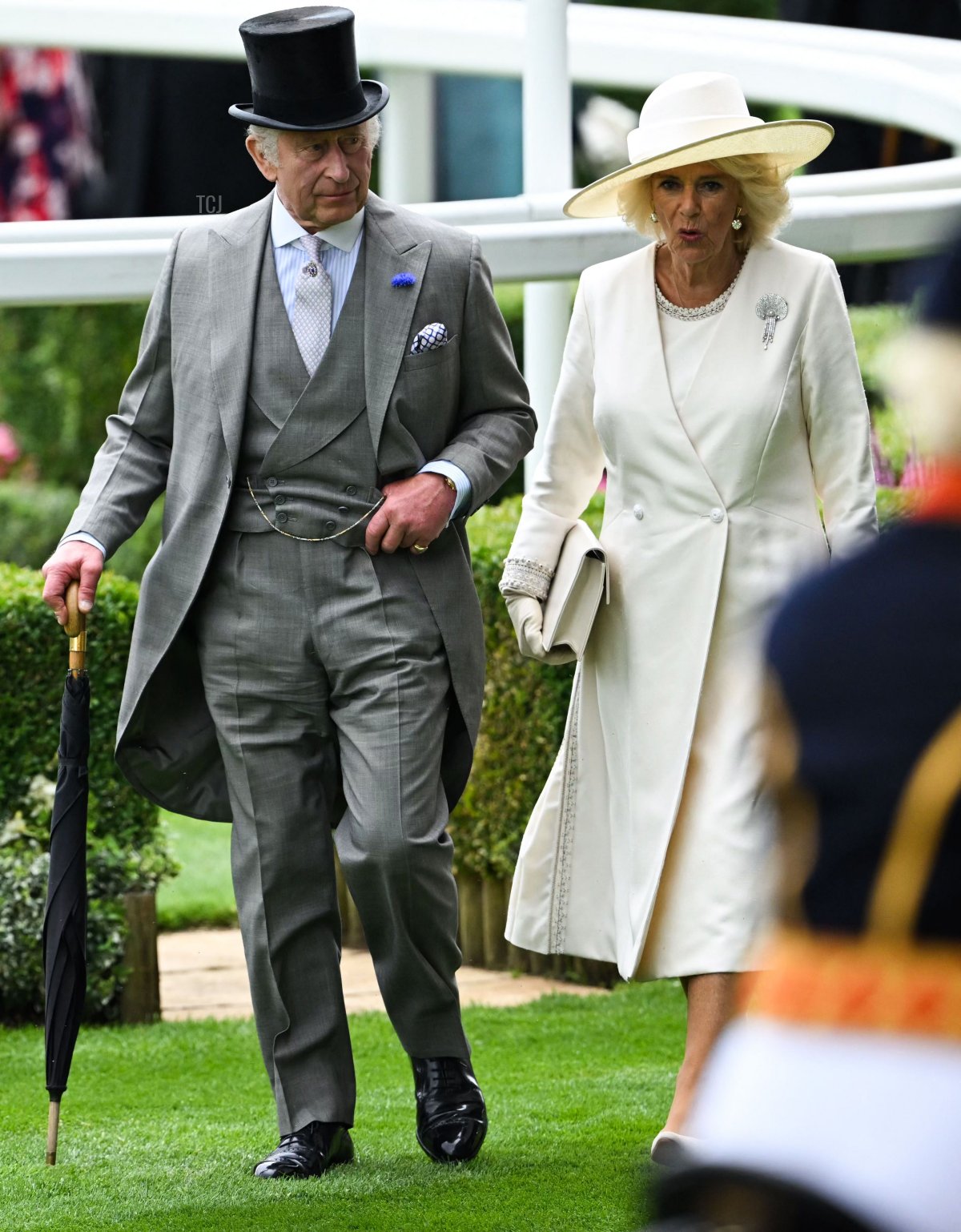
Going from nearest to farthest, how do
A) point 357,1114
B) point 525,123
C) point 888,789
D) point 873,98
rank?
point 888,789, point 357,1114, point 525,123, point 873,98

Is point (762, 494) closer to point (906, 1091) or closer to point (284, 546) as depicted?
point (284, 546)

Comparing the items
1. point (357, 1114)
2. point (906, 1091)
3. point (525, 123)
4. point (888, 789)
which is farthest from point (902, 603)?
point (525, 123)

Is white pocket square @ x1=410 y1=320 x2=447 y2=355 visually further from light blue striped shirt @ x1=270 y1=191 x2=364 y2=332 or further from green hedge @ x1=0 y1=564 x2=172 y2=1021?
green hedge @ x1=0 y1=564 x2=172 y2=1021

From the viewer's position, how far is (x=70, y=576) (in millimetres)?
4449

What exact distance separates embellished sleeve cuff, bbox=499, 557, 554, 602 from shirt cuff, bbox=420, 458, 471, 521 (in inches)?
8.9

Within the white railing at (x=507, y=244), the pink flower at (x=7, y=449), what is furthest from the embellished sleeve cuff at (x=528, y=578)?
the pink flower at (x=7, y=449)

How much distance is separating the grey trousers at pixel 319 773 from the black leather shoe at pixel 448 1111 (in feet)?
0.11

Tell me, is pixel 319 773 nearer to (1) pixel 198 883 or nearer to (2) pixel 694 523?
(2) pixel 694 523

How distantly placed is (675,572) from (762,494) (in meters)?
0.24

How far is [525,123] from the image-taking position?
6.97m

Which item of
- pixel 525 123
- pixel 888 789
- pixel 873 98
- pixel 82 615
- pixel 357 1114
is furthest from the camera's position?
pixel 873 98

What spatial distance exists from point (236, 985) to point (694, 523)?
10.4ft

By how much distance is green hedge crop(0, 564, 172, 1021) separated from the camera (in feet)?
21.1

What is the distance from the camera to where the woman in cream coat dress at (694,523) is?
448 cm
